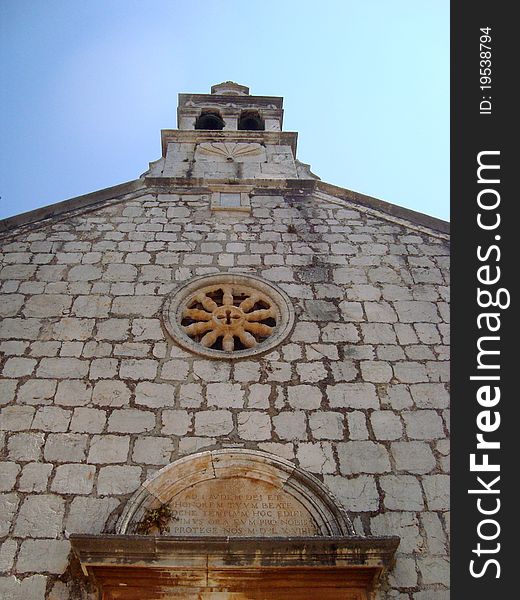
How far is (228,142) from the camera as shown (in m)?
10.0

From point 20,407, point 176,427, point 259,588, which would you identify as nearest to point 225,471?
point 176,427

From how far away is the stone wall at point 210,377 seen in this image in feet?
16.5

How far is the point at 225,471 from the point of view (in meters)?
5.33

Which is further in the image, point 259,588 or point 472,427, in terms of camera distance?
point 472,427

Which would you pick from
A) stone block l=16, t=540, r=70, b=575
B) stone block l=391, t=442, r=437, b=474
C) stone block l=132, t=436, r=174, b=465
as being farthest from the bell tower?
stone block l=16, t=540, r=70, b=575

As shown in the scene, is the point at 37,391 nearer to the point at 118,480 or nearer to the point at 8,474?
the point at 8,474

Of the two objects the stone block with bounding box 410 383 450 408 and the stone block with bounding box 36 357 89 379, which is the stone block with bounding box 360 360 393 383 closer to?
the stone block with bounding box 410 383 450 408

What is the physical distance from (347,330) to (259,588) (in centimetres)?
267

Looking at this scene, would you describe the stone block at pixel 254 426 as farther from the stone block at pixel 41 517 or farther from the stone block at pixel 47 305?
the stone block at pixel 47 305

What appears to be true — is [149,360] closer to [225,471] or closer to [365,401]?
[225,471]

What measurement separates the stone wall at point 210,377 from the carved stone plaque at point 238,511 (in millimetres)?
309

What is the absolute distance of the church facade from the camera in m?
4.62

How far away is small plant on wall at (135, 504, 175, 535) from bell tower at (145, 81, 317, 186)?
4.61 metres

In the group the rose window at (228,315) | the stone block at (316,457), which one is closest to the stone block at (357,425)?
the stone block at (316,457)
